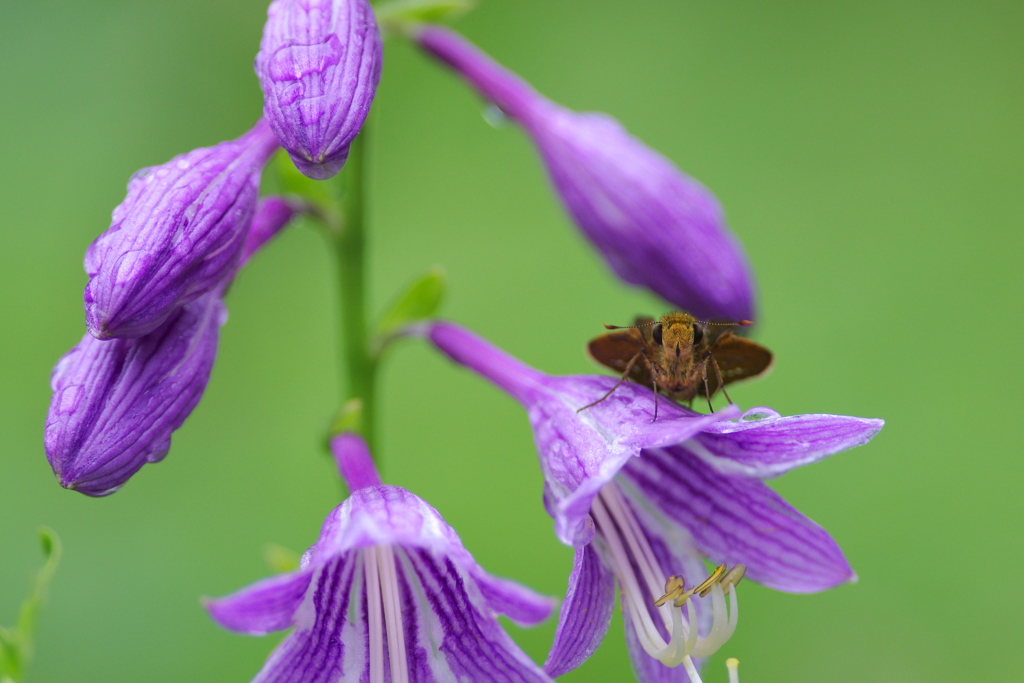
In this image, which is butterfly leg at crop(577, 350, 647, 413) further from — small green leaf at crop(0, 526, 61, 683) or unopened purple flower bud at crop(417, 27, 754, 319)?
small green leaf at crop(0, 526, 61, 683)

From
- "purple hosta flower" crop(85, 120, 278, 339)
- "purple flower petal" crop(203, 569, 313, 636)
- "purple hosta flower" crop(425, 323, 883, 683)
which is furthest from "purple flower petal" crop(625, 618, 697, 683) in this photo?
"purple hosta flower" crop(85, 120, 278, 339)

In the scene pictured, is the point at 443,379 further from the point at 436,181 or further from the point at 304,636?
the point at 304,636

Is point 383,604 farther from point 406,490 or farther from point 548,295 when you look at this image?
point 548,295

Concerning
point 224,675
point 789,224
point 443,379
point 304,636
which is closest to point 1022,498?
point 789,224

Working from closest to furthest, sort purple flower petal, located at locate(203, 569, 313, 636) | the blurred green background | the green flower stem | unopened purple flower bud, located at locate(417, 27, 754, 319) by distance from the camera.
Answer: purple flower petal, located at locate(203, 569, 313, 636), unopened purple flower bud, located at locate(417, 27, 754, 319), the green flower stem, the blurred green background

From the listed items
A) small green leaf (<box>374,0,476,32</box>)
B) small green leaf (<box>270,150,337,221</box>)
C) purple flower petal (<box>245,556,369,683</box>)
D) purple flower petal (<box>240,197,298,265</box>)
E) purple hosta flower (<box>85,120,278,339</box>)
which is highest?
small green leaf (<box>374,0,476,32</box>)

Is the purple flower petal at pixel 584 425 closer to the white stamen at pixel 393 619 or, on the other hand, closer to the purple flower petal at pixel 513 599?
the purple flower petal at pixel 513 599

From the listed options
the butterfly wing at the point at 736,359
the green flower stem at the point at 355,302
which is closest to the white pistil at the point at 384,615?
the green flower stem at the point at 355,302
